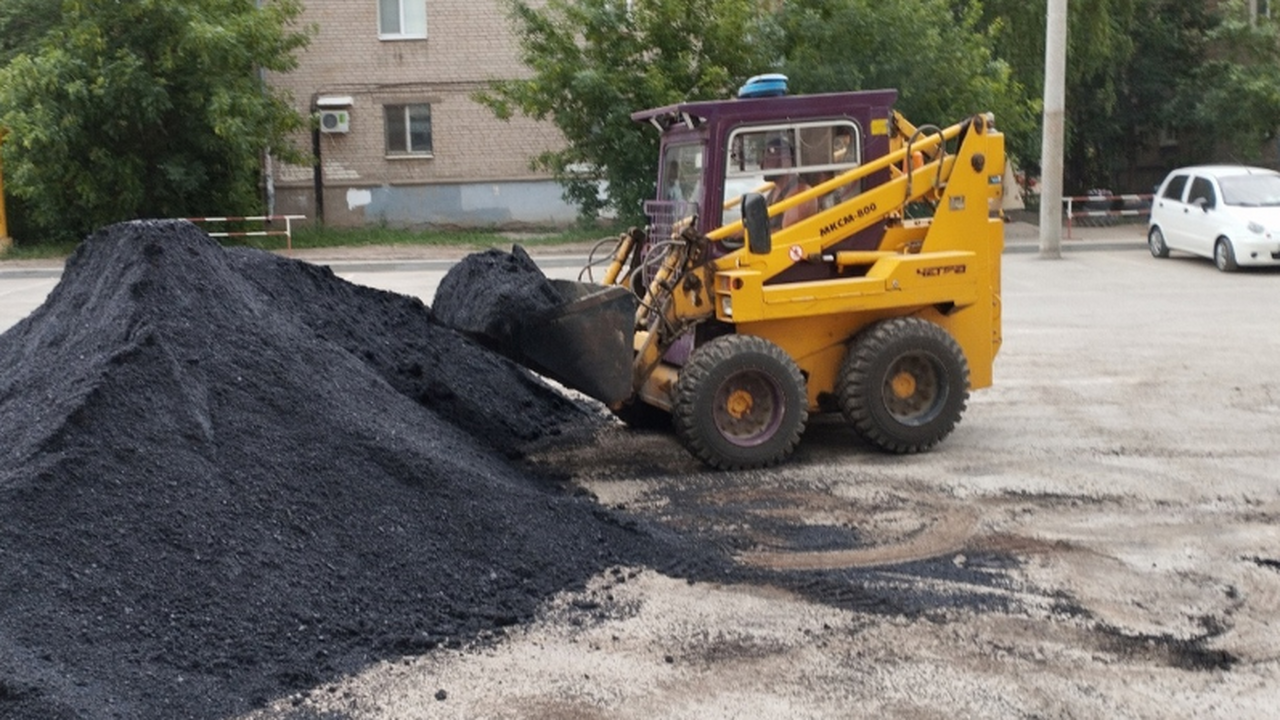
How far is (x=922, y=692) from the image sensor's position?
Answer: 17.9ft

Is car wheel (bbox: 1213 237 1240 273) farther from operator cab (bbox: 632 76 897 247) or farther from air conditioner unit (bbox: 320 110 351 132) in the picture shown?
air conditioner unit (bbox: 320 110 351 132)

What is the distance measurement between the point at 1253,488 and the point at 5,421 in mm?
6933

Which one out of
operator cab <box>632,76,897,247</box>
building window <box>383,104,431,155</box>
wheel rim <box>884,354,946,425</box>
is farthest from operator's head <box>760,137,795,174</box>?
building window <box>383,104,431,155</box>

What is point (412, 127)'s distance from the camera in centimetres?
3256

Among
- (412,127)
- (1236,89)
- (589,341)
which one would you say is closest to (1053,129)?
(1236,89)

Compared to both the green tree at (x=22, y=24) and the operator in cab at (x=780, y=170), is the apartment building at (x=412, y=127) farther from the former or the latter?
the operator in cab at (x=780, y=170)

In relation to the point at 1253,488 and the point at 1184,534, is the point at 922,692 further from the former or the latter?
the point at 1253,488

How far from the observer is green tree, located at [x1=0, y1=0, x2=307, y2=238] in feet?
89.5

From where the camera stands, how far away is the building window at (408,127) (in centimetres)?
3253

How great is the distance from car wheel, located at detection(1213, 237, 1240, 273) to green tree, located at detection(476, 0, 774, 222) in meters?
9.13

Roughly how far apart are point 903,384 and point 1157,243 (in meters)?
16.7

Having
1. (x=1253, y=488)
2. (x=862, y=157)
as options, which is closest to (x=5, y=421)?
(x=862, y=157)

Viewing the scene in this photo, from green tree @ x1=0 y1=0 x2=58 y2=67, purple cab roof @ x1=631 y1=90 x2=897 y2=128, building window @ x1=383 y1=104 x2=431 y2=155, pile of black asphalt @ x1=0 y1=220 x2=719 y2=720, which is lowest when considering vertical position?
pile of black asphalt @ x1=0 y1=220 x2=719 y2=720

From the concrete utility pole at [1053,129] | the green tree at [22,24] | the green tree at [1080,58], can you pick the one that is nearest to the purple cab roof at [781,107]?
the concrete utility pole at [1053,129]
